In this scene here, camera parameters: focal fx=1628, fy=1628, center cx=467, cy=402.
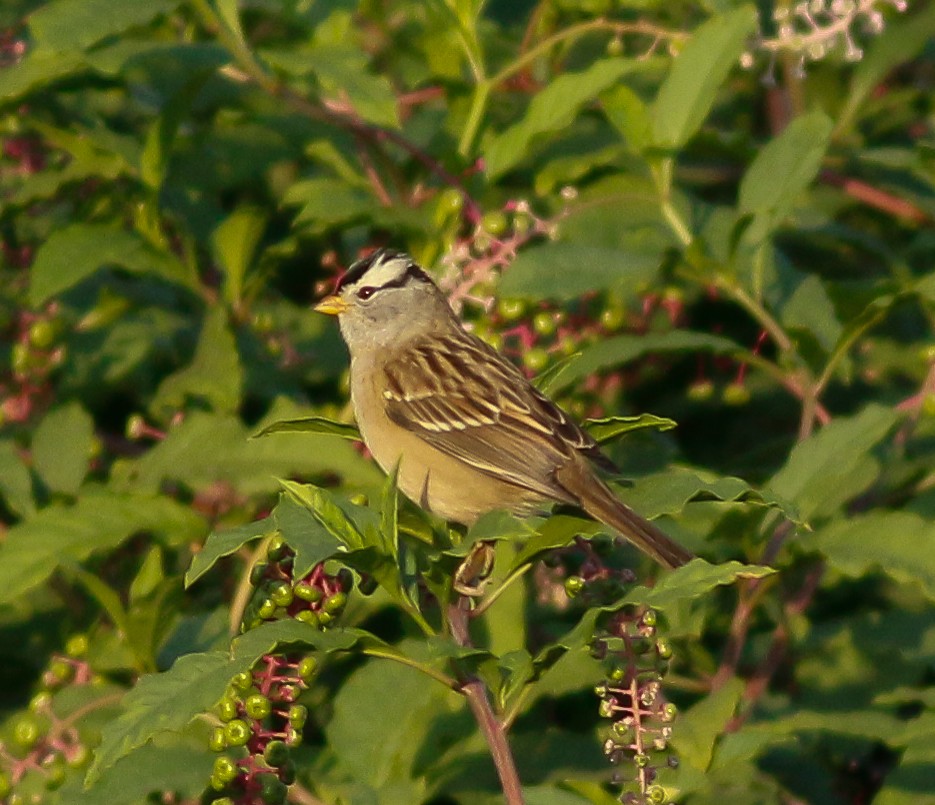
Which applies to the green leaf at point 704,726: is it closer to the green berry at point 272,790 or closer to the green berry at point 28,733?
the green berry at point 272,790

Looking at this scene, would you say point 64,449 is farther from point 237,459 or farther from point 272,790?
point 272,790

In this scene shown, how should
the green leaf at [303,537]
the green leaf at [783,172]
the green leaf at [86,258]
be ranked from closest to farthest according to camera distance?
the green leaf at [303,537] → the green leaf at [783,172] → the green leaf at [86,258]

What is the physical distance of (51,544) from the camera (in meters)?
3.98

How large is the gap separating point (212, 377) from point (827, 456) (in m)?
1.72

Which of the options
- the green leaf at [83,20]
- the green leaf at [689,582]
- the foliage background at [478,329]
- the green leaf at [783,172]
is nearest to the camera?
the green leaf at [689,582]

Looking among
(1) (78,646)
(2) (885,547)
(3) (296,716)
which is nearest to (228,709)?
(3) (296,716)

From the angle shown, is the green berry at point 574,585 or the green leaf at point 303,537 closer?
the green leaf at point 303,537

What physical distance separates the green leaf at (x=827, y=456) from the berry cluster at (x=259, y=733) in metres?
1.44

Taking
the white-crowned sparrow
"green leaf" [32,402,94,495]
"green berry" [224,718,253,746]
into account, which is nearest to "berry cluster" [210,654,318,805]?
"green berry" [224,718,253,746]

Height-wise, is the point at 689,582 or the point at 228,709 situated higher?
the point at 689,582

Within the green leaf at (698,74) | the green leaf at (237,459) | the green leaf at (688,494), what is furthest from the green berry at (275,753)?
the green leaf at (698,74)

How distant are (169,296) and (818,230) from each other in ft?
7.26

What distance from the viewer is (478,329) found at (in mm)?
4516

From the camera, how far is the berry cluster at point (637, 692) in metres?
2.86
